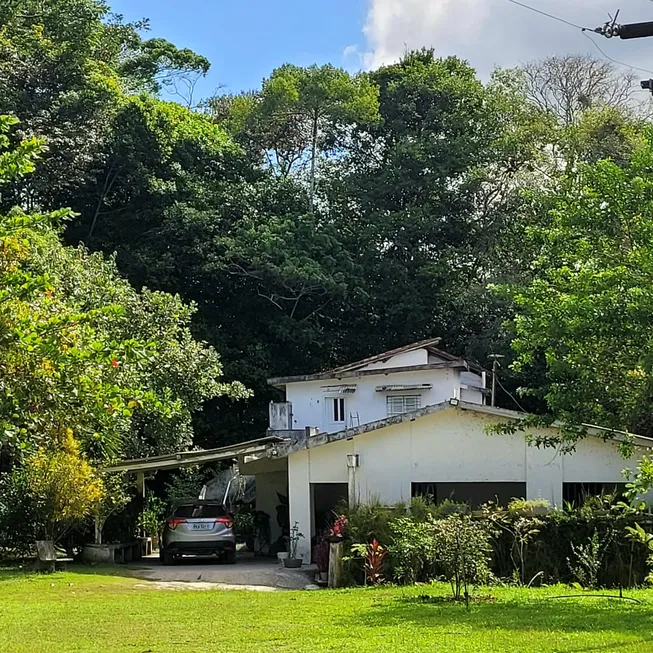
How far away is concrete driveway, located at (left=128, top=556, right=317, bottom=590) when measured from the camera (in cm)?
1706

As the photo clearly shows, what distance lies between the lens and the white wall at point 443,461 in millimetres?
19734

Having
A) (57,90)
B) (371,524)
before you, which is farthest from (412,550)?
(57,90)

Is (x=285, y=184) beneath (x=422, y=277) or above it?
above

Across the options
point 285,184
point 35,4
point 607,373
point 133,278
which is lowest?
point 607,373

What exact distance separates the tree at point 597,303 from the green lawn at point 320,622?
2945mm

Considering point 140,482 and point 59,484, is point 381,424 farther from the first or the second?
point 140,482

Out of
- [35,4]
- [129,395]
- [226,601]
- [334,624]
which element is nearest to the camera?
[334,624]

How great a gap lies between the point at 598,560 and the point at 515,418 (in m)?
4.64

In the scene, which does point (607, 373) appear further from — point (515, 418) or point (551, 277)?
point (515, 418)

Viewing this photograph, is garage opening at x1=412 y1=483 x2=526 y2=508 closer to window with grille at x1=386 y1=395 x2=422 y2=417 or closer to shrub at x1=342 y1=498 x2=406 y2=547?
shrub at x1=342 y1=498 x2=406 y2=547

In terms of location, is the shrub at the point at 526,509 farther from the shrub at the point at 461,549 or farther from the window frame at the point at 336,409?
the window frame at the point at 336,409

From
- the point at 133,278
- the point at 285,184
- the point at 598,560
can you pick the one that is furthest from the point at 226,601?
the point at 285,184

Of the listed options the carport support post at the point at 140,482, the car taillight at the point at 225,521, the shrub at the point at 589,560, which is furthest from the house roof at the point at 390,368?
the shrub at the point at 589,560

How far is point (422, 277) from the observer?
132 ft
